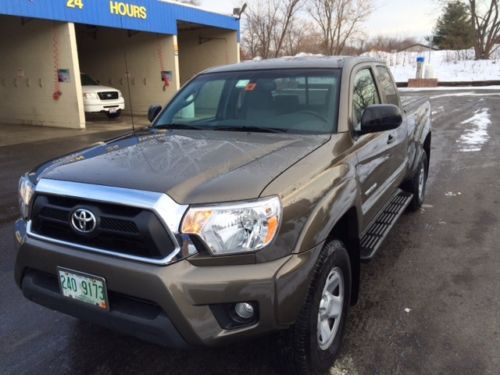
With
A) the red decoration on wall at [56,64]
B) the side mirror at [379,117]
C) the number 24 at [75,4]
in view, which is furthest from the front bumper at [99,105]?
the side mirror at [379,117]

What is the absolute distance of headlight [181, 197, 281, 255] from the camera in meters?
2.05

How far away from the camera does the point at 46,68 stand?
15.0 metres

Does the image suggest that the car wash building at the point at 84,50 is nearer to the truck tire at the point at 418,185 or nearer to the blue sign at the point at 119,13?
the blue sign at the point at 119,13

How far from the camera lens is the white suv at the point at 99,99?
16188 mm

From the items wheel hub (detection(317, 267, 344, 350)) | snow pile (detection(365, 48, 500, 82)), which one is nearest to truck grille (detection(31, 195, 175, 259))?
wheel hub (detection(317, 267, 344, 350))

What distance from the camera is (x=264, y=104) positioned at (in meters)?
3.48

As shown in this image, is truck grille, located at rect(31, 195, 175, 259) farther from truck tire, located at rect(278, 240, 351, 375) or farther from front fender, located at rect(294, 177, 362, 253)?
truck tire, located at rect(278, 240, 351, 375)

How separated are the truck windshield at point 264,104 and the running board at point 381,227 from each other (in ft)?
3.17

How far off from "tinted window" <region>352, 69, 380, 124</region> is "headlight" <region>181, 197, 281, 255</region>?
1.56 metres

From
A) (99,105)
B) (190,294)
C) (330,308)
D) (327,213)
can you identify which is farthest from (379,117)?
(99,105)

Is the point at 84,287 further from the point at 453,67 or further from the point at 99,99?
the point at 453,67

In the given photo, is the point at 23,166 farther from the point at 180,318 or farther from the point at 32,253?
the point at 180,318

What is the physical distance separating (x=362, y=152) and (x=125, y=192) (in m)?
1.74

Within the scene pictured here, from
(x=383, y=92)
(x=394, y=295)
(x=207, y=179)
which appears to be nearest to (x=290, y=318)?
(x=207, y=179)
